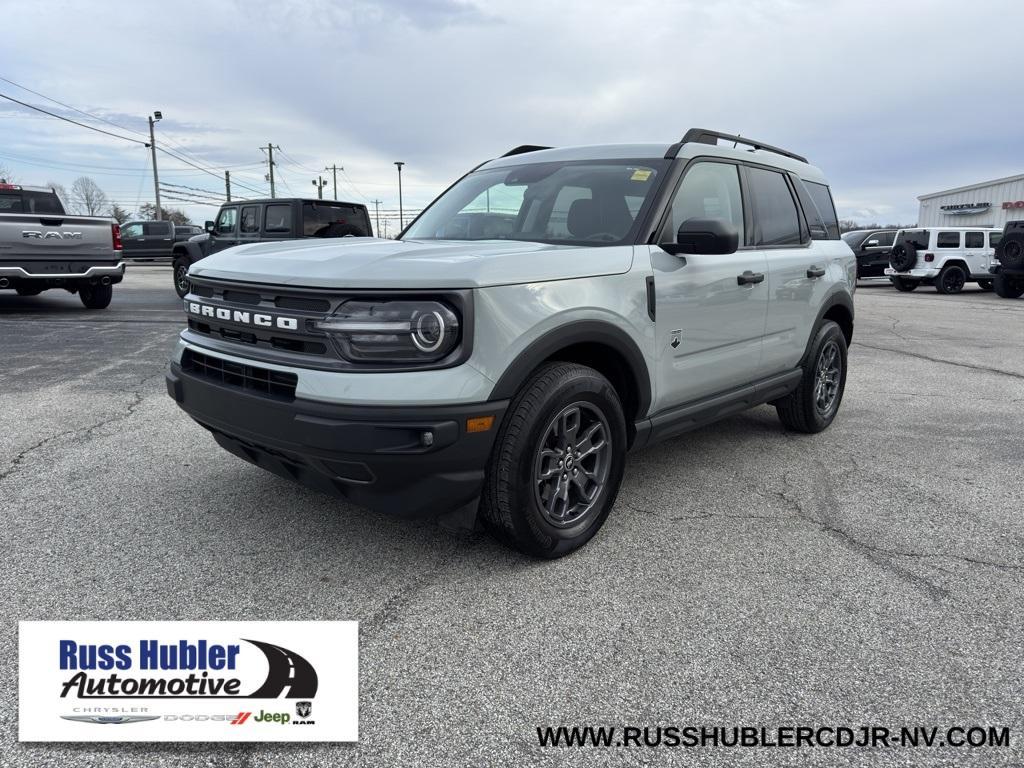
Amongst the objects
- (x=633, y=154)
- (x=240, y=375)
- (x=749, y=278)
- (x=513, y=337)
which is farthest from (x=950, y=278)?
(x=240, y=375)

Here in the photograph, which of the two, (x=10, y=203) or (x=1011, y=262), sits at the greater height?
(x=10, y=203)

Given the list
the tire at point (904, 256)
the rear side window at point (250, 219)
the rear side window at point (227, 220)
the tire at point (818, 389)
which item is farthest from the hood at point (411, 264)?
the tire at point (904, 256)

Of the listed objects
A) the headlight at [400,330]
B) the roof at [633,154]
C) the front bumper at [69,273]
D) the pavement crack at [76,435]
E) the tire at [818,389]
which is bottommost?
the pavement crack at [76,435]

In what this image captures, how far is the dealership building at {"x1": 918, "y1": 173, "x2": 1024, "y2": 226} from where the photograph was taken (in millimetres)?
39500

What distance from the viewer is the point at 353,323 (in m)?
2.67

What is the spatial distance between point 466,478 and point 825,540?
181 cm

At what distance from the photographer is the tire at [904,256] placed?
2072 cm

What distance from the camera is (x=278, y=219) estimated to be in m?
12.5

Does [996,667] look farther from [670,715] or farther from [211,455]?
[211,455]

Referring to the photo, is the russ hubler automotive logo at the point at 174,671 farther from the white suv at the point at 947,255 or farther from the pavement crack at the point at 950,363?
the white suv at the point at 947,255

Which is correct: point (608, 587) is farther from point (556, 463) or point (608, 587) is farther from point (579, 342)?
point (579, 342)

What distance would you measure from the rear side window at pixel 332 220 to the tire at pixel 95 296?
11.4 feet

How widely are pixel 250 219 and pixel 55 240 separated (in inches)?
118

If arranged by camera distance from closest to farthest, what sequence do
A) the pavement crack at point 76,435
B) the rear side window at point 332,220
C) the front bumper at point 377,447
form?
1. the front bumper at point 377,447
2. the pavement crack at point 76,435
3. the rear side window at point 332,220
